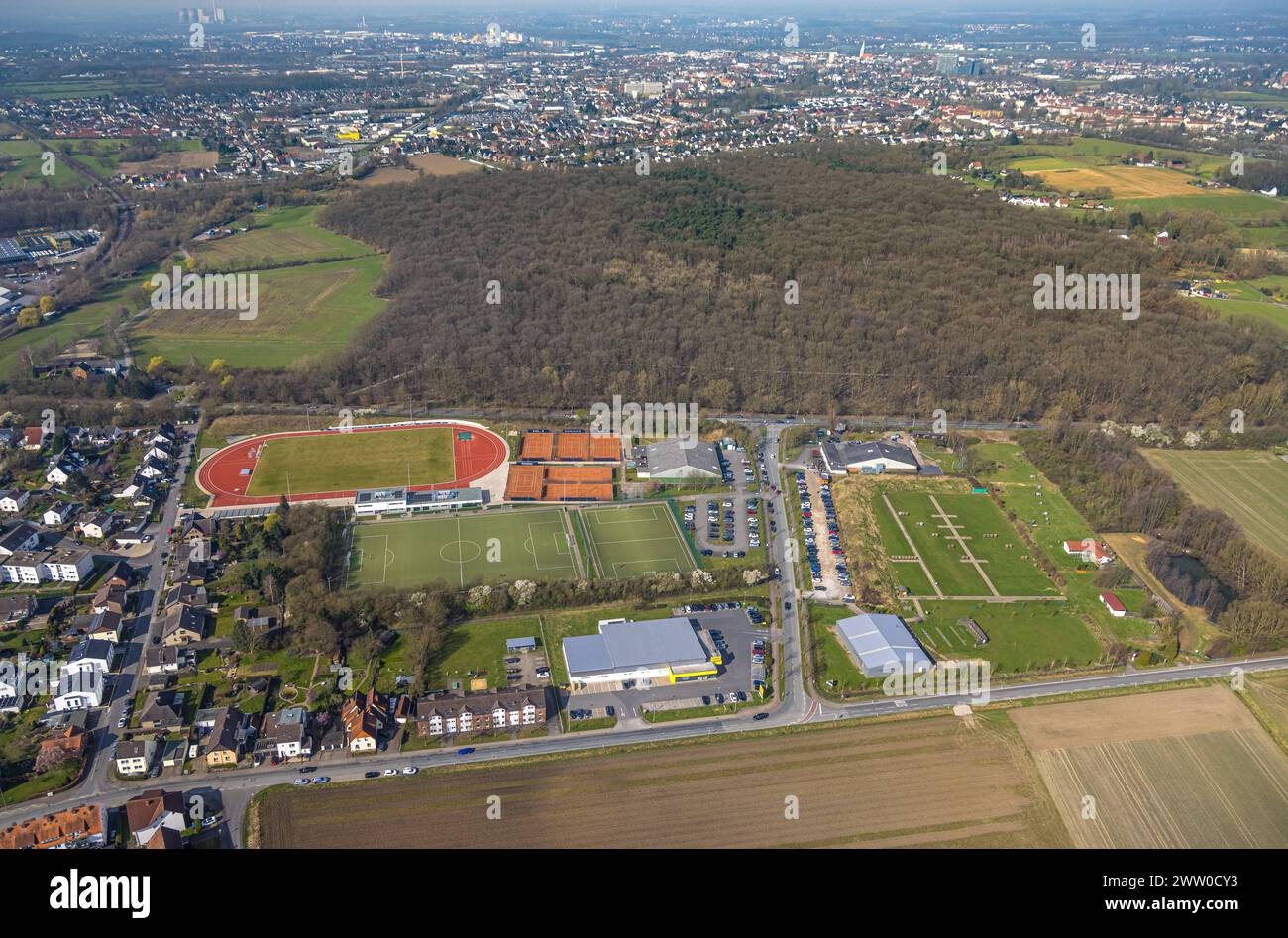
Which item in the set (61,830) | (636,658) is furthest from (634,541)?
(61,830)

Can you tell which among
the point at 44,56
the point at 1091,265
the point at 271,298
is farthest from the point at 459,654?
the point at 44,56

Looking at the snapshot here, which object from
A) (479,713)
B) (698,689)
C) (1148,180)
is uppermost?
(1148,180)

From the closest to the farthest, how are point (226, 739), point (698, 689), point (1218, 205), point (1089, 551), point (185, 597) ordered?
point (226, 739)
point (698, 689)
point (185, 597)
point (1089, 551)
point (1218, 205)

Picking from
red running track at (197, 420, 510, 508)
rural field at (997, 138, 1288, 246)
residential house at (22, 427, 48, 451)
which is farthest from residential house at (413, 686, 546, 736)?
rural field at (997, 138, 1288, 246)

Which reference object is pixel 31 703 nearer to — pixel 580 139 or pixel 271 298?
pixel 271 298

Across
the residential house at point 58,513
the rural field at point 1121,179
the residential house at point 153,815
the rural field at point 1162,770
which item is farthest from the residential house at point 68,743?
the rural field at point 1121,179

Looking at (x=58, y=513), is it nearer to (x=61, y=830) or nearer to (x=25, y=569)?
(x=25, y=569)

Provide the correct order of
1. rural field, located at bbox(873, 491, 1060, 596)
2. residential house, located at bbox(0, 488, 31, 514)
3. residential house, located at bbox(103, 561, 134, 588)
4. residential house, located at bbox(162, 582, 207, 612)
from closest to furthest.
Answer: residential house, located at bbox(162, 582, 207, 612) < residential house, located at bbox(103, 561, 134, 588) < rural field, located at bbox(873, 491, 1060, 596) < residential house, located at bbox(0, 488, 31, 514)

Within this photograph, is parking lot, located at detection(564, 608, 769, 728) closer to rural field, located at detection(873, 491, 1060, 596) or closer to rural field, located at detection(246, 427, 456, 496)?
rural field, located at detection(873, 491, 1060, 596)

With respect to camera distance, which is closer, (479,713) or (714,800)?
(714,800)
